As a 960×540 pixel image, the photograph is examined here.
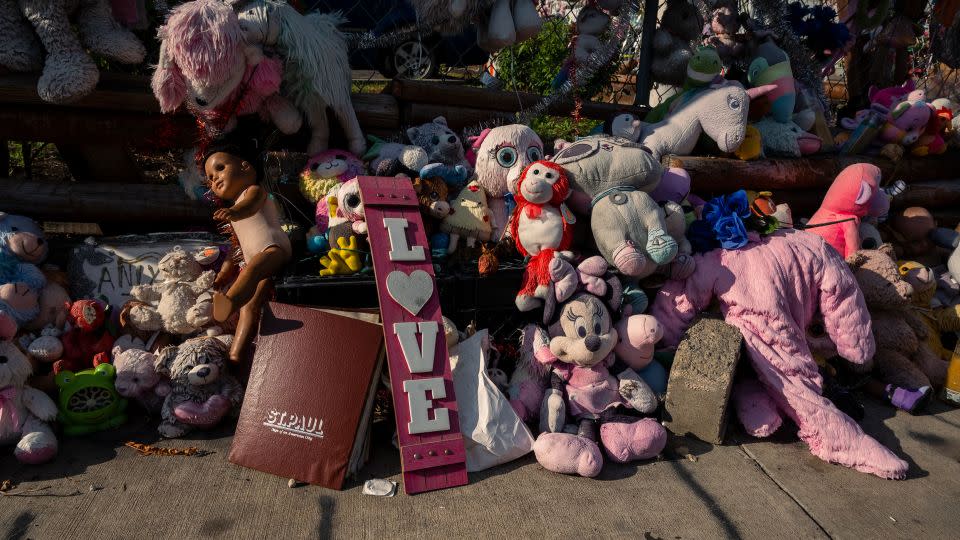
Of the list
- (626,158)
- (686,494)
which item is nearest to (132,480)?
(686,494)

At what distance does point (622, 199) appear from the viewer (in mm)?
3061

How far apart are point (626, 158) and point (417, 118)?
4.04 feet

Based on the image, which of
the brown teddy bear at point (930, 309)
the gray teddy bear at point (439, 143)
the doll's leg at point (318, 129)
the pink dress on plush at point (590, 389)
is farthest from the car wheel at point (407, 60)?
the brown teddy bear at point (930, 309)

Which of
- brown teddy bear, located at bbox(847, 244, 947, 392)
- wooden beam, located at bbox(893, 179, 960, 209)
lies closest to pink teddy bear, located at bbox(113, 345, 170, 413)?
brown teddy bear, located at bbox(847, 244, 947, 392)

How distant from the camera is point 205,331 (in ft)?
9.91

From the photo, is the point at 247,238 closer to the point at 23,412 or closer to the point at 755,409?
the point at 23,412

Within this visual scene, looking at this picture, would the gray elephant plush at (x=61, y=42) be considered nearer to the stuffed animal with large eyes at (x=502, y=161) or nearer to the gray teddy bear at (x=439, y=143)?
the gray teddy bear at (x=439, y=143)

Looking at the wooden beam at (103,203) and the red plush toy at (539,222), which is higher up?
the wooden beam at (103,203)

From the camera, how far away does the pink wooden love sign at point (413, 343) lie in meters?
2.54

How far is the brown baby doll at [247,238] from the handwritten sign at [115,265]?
1.21 feet

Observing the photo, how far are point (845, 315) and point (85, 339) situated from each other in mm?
3268

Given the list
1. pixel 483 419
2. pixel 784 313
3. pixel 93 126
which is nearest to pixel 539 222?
pixel 483 419

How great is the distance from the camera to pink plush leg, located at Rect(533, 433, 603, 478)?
258cm

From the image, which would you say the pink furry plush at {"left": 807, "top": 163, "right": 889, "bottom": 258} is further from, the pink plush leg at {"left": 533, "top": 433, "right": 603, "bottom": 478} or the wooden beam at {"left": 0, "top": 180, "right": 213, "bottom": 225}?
the wooden beam at {"left": 0, "top": 180, "right": 213, "bottom": 225}
